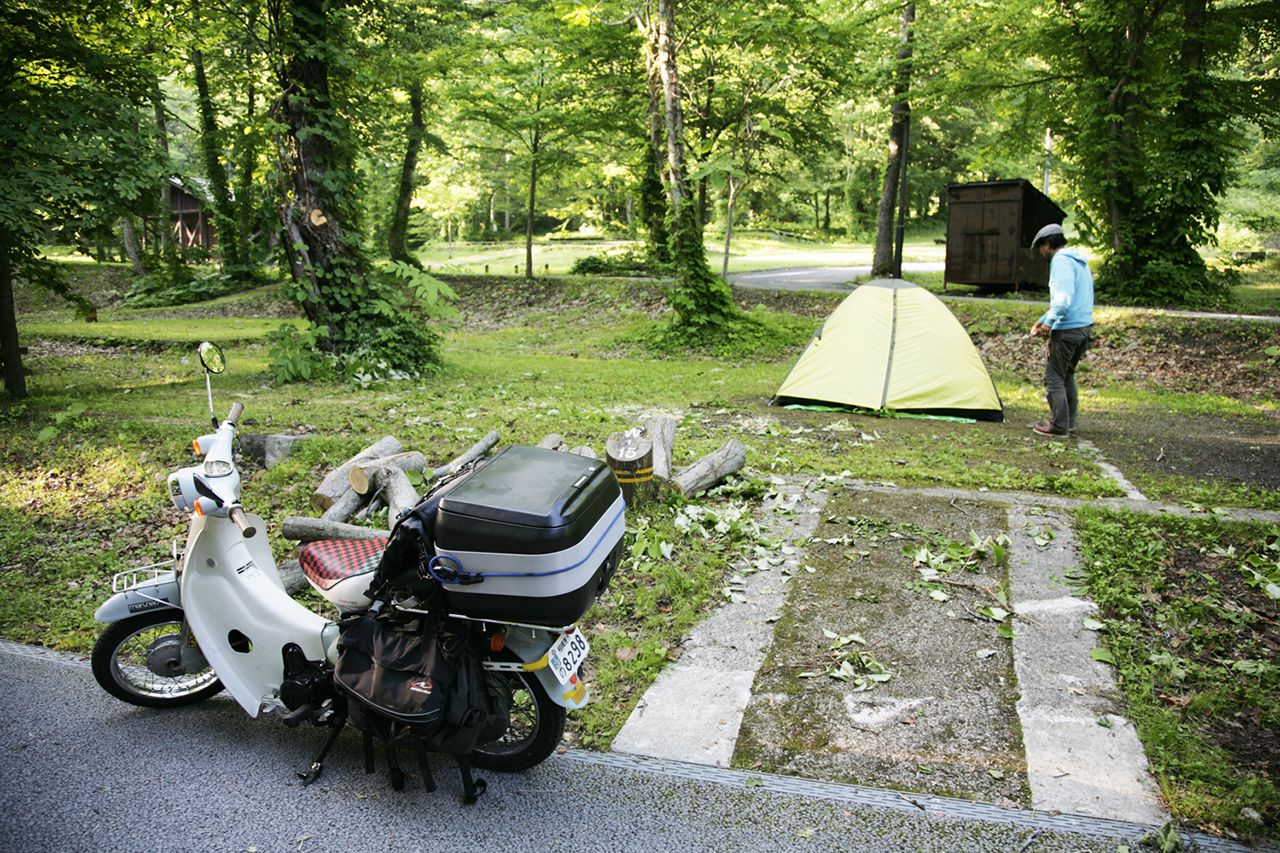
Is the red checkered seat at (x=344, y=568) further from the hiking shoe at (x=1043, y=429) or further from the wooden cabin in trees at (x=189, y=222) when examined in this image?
the wooden cabin in trees at (x=189, y=222)

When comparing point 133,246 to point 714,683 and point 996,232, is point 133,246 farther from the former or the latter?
point 714,683

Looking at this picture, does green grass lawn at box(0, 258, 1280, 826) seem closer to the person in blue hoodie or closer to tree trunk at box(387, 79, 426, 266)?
the person in blue hoodie

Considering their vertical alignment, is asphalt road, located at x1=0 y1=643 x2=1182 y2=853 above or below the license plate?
below

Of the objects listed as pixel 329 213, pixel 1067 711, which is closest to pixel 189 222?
pixel 329 213

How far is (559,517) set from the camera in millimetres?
2729

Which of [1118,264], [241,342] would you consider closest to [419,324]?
[241,342]

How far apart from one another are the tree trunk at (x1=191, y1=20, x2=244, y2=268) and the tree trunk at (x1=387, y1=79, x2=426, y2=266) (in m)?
3.90

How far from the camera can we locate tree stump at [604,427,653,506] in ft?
18.1

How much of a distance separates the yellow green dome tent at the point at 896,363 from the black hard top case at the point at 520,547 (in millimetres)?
6471

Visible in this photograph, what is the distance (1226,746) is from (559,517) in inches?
104

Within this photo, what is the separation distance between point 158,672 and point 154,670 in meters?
0.02

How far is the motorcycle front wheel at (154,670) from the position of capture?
343 cm

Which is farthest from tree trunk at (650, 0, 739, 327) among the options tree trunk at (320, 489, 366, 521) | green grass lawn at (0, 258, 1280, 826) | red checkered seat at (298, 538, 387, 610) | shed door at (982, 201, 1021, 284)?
red checkered seat at (298, 538, 387, 610)

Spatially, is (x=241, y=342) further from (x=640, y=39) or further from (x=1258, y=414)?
(x=1258, y=414)
